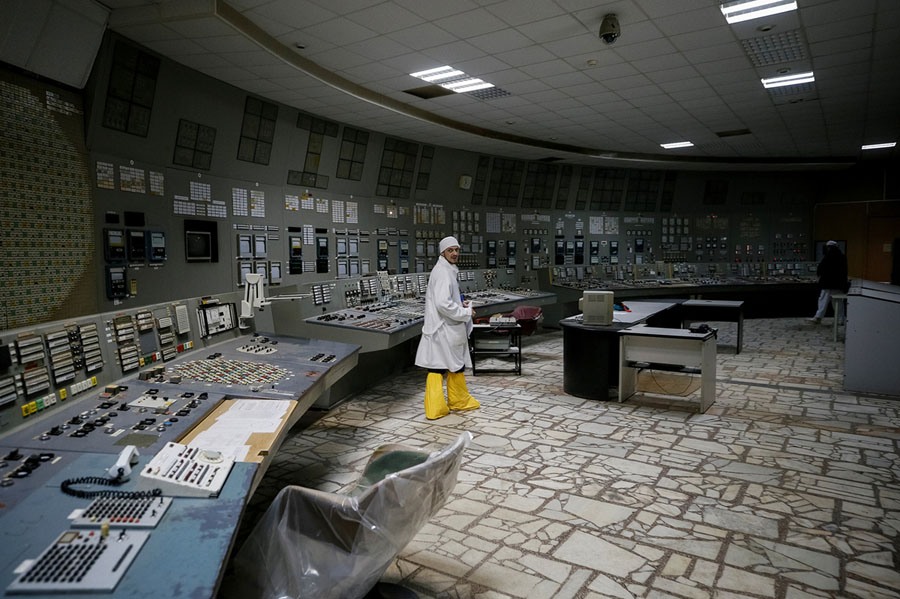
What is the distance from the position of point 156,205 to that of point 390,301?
2.70m

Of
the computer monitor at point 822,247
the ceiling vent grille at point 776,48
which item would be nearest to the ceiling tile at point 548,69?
the ceiling vent grille at point 776,48

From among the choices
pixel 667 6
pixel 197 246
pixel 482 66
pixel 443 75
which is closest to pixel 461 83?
pixel 443 75

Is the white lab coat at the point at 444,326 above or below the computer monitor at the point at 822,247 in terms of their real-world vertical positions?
below

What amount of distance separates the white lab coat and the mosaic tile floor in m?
0.54

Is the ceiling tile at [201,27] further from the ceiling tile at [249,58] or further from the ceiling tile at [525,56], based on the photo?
the ceiling tile at [525,56]

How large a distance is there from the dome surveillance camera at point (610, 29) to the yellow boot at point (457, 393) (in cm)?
318

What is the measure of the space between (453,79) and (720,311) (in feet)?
17.2

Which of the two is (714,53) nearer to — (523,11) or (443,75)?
(523,11)

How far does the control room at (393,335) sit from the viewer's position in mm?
1862

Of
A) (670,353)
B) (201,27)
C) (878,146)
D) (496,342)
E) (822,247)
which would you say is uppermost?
(878,146)

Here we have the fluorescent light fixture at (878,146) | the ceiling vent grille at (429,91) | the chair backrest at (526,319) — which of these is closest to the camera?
the ceiling vent grille at (429,91)

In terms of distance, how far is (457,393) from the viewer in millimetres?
5309

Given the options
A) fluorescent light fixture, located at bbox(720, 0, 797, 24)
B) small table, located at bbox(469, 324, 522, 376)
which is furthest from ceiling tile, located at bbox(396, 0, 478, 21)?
small table, located at bbox(469, 324, 522, 376)

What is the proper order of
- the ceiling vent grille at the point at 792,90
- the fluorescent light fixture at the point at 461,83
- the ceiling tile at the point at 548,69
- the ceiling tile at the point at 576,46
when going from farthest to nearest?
the ceiling vent grille at the point at 792,90, the fluorescent light fixture at the point at 461,83, the ceiling tile at the point at 548,69, the ceiling tile at the point at 576,46
